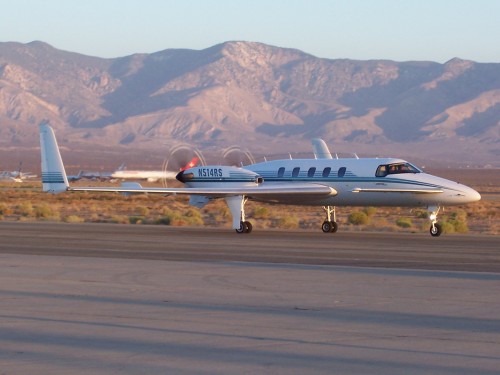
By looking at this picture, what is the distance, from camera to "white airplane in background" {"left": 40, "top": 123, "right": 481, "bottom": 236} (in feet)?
109

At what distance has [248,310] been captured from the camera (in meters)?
15.2

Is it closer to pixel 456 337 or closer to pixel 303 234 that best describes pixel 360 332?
pixel 456 337

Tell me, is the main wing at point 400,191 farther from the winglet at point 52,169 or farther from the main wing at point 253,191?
the winglet at point 52,169

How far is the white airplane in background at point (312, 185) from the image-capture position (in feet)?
109

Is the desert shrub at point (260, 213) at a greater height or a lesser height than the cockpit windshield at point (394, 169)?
lesser

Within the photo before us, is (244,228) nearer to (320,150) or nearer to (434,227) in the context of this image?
(434,227)

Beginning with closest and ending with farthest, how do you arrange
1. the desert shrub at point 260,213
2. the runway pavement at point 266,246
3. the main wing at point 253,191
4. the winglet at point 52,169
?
the runway pavement at point 266,246 < the main wing at point 253,191 < the winglet at point 52,169 < the desert shrub at point 260,213

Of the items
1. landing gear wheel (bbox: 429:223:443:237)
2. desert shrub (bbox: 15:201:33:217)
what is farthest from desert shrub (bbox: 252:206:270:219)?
landing gear wheel (bbox: 429:223:443:237)

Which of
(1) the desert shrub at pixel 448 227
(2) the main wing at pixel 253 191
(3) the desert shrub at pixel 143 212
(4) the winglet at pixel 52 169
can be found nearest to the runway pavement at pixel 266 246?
(2) the main wing at pixel 253 191

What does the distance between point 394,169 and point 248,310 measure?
1956 centimetres

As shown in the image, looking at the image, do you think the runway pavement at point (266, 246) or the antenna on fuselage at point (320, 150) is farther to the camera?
the antenna on fuselage at point (320, 150)

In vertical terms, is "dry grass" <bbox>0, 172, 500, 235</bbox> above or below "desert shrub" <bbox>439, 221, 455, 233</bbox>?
below

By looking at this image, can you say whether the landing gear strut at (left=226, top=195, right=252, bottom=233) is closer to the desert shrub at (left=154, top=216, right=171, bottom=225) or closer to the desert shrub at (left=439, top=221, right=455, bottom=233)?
the desert shrub at (left=439, top=221, right=455, bottom=233)

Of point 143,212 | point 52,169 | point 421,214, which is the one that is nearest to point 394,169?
point 52,169
